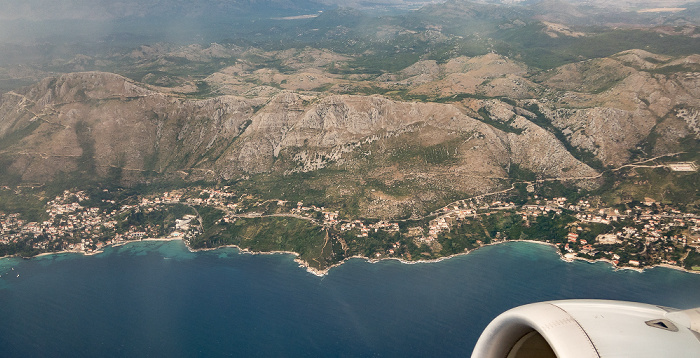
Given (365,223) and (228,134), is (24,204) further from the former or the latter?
(365,223)

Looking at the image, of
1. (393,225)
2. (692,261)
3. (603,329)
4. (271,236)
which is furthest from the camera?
(271,236)

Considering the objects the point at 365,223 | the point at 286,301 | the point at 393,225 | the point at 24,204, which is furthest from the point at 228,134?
the point at 286,301

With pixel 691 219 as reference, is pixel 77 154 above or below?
below

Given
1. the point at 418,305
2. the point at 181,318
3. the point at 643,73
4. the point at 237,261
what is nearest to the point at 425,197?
the point at 418,305

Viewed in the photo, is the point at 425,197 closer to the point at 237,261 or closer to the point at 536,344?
the point at 237,261

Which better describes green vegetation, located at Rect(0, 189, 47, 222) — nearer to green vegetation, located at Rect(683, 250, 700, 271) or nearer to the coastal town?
the coastal town

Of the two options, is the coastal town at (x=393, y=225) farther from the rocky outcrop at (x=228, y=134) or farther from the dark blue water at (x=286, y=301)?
the rocky outcrop at (x=228, y=134)

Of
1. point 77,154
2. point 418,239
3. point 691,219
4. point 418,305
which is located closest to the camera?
point 418,305
